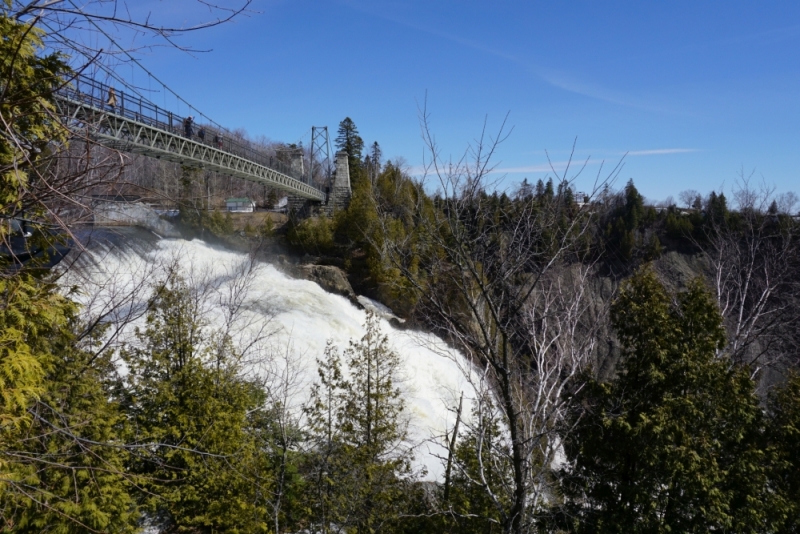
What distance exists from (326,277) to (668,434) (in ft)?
65.6

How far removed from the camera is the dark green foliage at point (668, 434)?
22.9ft

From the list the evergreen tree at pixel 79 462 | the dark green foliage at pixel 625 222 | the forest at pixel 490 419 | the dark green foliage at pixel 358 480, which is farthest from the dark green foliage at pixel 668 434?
the dark green foliage at pixel 625 222

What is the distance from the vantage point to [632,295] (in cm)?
784

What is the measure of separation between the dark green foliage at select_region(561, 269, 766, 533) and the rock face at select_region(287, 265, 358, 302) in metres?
18.3

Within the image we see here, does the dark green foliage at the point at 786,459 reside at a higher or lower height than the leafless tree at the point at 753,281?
lower

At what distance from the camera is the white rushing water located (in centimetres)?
1598

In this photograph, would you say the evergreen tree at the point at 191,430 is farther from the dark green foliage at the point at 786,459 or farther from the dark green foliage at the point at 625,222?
the dark green foliage at the point at 625,222

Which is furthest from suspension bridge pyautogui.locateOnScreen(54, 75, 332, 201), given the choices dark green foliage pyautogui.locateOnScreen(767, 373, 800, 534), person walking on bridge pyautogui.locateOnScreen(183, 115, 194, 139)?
dark green foliage pyautogui.locateOnScreen(767, 373, 800, 534)

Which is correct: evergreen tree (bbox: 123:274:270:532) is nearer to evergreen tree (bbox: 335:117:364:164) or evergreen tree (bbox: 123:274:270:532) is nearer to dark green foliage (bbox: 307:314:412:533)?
dark green foliage (bbox: 307:314:412:533)

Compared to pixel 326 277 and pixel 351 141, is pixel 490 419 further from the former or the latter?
pixel 351 141

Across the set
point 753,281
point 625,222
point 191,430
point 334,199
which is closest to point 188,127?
point 191,430

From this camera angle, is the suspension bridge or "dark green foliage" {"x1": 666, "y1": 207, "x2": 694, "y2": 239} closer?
the suspension bridge

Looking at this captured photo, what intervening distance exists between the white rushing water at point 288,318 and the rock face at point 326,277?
61cm

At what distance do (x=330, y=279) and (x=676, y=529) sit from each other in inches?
788
